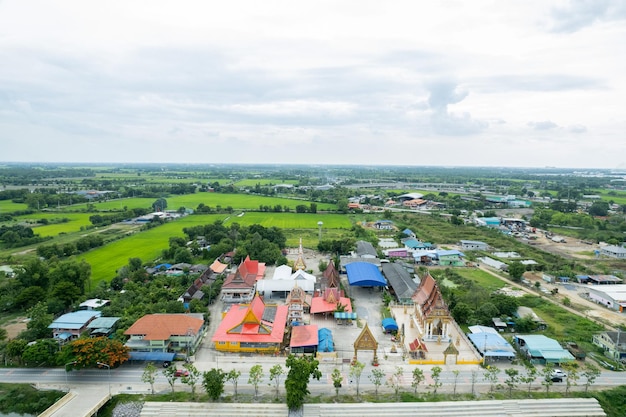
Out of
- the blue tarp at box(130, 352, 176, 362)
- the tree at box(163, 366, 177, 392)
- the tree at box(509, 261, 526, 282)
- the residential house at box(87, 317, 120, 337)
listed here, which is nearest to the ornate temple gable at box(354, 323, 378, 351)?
the tree at box(163, 366, 177, 392)

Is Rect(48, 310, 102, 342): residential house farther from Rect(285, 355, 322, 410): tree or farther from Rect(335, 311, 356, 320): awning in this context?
Rect(335, 311, 356, 320): awning

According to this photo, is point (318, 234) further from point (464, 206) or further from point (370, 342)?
point (464, 206)

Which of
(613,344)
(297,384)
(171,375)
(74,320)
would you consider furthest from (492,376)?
(74,320)

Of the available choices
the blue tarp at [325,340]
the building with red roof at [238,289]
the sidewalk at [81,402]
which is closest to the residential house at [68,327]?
the sidewalk at [81,402]

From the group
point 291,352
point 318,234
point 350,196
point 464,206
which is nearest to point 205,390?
point 291,352

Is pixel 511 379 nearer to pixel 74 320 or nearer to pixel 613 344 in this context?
pixel 613 344

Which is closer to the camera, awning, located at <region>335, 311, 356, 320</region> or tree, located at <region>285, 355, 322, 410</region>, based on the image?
tree, located at <region>285, 355, 322, 410</region>
